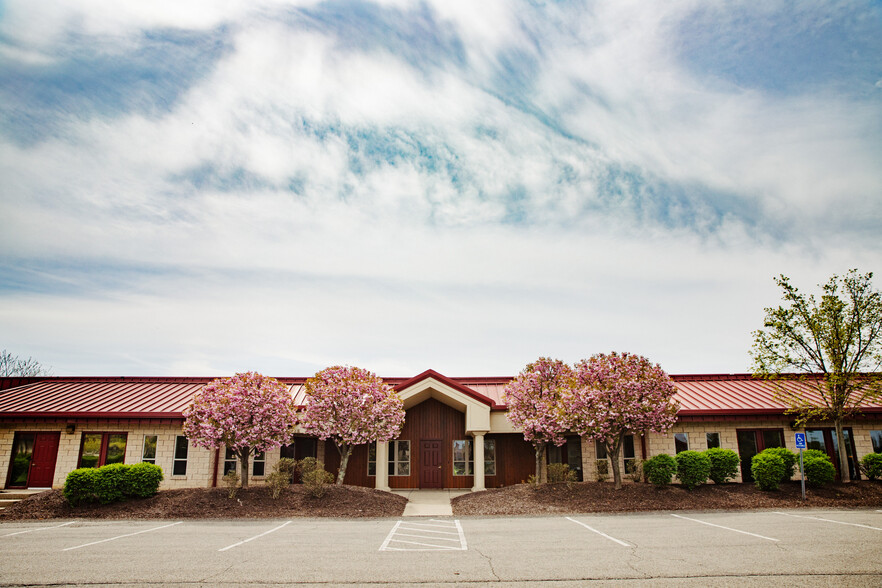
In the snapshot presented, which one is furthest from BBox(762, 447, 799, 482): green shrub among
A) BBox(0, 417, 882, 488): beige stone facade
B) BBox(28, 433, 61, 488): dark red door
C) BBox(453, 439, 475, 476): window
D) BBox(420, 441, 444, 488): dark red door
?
BBox(28, 433, 61, 488): dark red door

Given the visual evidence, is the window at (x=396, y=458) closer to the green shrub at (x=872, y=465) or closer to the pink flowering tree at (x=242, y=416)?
the pink flowering tree at (x=242, y=416)

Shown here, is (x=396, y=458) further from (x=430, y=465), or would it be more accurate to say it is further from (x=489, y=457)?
(x=489, y=457)

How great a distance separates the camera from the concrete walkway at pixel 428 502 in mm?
17266

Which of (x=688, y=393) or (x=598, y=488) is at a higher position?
(x=688, y=393)

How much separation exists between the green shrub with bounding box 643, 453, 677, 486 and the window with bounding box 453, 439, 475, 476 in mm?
7519

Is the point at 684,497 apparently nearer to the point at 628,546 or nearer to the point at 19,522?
the point at 628,546

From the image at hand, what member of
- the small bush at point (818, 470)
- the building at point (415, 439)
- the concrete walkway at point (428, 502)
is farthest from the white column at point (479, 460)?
the small bush at point (818, 470)

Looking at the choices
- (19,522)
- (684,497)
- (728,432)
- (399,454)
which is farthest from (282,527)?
(728,432)

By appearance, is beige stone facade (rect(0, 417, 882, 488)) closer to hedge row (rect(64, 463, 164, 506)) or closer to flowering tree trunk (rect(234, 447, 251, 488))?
flowering tree trunk (rect(234, 447, 251, 488))

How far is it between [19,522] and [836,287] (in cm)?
2791

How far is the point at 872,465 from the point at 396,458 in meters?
17.9

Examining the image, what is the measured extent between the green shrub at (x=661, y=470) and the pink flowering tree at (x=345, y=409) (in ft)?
29.8

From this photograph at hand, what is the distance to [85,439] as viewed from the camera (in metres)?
22.3

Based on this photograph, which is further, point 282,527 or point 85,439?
point 85,439
